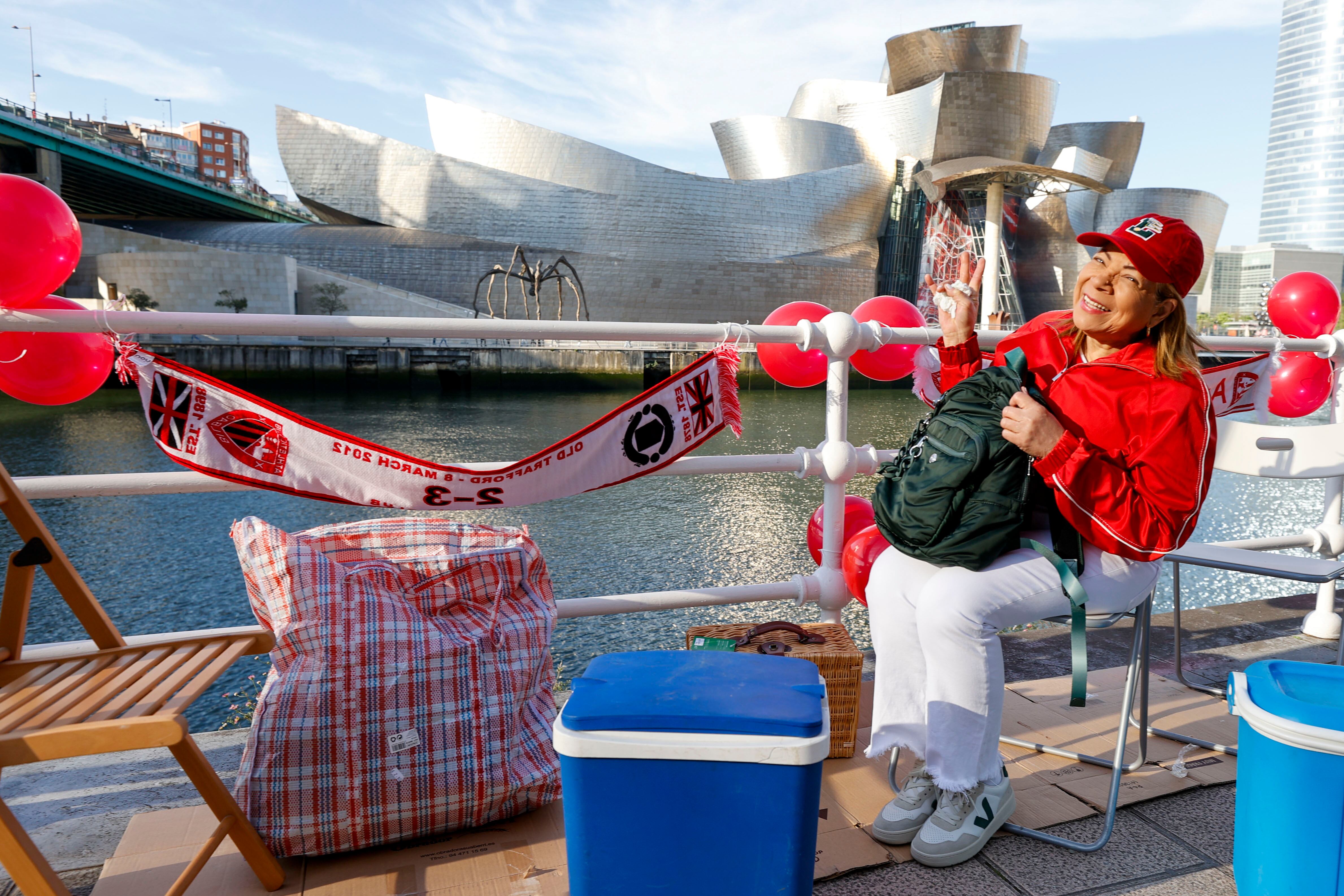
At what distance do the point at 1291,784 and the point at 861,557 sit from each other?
3.68 ft

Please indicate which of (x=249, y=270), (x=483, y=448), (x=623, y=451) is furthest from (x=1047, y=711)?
(x=249, y=270)

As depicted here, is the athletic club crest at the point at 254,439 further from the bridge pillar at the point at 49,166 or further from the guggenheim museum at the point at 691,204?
the bridge pillar at the point at 49,166

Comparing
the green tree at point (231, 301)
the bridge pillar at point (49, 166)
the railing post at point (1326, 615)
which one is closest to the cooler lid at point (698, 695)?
the railing post at point (1326, 615)

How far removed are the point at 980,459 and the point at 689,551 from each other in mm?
5752

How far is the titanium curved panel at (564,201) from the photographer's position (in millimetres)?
39438

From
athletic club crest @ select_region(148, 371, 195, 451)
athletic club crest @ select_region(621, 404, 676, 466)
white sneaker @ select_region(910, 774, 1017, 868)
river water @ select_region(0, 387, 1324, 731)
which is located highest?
athletic club crest @ select_region(148, 371, 195, 451)

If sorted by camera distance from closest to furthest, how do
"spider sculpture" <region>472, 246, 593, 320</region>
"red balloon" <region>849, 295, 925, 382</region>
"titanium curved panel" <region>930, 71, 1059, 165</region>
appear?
"red balloon" <region>849, 295, 925, 382</region> < "spider sculpture" <region>472, 246, 593, 320</region> < "titanium curved panel" <region>930, 71, 1059, 165</region>

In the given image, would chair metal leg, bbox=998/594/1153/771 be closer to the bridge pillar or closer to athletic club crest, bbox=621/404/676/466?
athletic club crest, bbox=621/404/676/466

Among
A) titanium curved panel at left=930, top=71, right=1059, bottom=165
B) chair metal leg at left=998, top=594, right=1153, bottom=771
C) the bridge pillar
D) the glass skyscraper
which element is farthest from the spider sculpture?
the glass skyscraper

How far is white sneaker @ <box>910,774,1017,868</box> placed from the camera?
155cm

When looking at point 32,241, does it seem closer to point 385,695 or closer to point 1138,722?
point 385,695

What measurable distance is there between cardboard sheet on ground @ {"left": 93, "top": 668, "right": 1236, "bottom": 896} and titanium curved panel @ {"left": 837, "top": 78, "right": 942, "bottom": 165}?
41.2 meters

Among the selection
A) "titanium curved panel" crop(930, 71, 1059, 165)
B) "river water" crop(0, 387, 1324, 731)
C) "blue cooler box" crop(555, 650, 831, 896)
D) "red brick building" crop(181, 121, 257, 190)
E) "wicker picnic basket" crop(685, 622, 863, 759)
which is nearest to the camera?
"blue cooler box" crop(555, 650, 831, 896)

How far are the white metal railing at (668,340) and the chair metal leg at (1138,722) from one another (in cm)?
60
